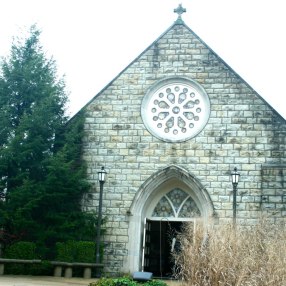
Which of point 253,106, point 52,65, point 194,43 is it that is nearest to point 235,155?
point 253,106

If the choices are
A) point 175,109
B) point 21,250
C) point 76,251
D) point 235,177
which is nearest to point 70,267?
point 76,251

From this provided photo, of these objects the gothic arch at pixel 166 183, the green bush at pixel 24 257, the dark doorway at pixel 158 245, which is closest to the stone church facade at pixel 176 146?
the gothic arch at pixel 166 183

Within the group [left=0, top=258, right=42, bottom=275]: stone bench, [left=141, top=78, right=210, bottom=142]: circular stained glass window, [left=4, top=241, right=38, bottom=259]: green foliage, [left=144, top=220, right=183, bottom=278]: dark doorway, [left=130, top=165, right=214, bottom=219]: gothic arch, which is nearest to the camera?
[left=0, top=258, right=42, bottom=275]: stone bench

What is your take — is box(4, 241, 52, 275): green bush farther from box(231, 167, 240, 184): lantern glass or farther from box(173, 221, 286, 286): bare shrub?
box(173, 221, 286, 286): bare shrub

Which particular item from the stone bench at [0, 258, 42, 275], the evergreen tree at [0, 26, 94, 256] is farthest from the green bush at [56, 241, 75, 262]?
the stone bench at [0, 258, 42, 275]

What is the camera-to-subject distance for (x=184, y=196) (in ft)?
59.7

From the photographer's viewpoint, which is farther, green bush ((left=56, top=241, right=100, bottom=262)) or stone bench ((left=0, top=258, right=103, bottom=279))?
green bush ((left=56, top=241, right=100, bottom=262))

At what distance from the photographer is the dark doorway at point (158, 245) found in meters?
18.4

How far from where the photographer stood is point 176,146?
58.2 ft

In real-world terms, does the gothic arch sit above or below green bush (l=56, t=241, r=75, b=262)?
above

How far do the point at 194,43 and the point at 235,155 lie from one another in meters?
4.35

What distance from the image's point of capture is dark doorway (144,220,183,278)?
18.4 meters

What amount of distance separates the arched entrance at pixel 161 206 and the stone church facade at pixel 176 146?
34 millimetres

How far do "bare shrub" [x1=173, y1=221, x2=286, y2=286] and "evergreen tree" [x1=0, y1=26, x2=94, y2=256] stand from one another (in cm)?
686
